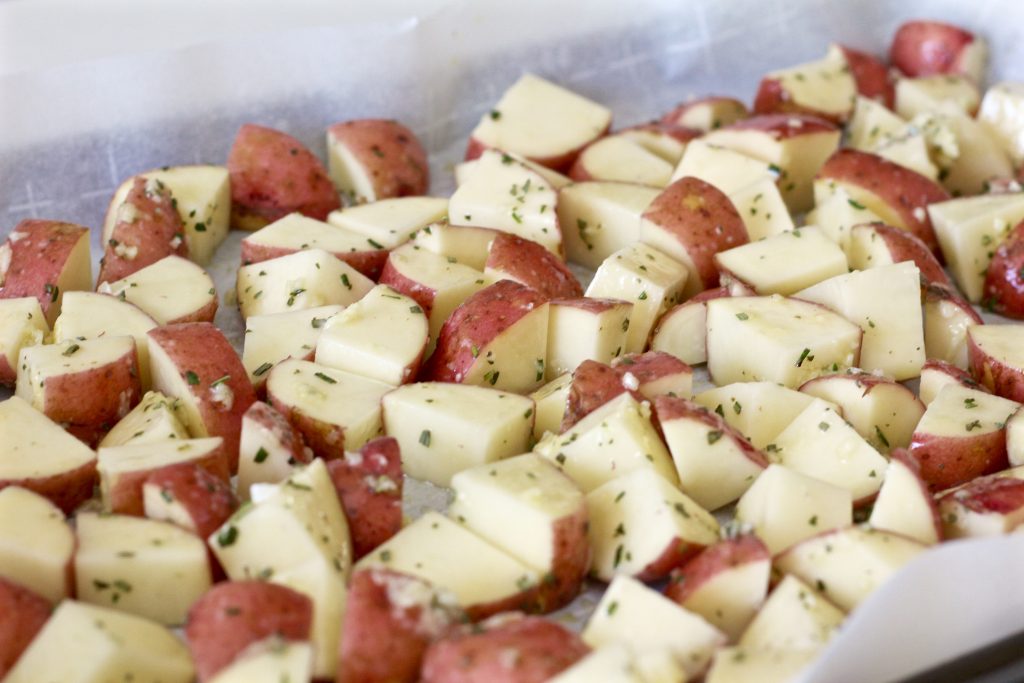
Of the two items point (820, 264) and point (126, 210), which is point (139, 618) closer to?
point (126, 210)

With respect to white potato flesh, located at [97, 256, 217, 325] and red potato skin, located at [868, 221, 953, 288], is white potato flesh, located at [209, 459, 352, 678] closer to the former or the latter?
white potato flesh, located at [97, 256, 217, 325]

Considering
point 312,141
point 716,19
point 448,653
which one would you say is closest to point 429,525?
point 448,653

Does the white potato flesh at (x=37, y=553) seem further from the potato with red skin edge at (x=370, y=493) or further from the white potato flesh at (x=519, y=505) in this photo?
the white potato flesh at (x=519, y=505)

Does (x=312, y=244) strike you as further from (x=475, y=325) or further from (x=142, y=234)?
(x=475, y=325)

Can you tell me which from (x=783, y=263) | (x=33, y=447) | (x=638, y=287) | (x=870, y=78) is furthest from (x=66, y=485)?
(x=870, y=78)

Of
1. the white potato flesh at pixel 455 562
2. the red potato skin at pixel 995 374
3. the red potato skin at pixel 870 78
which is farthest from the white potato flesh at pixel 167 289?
the red potato skin at pixel 870 78

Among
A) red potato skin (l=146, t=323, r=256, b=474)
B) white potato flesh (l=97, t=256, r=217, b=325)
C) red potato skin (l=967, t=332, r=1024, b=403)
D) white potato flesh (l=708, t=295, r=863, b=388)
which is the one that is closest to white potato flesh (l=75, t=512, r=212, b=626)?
red potato skin (l=146, t=323, r=256, b=474)
